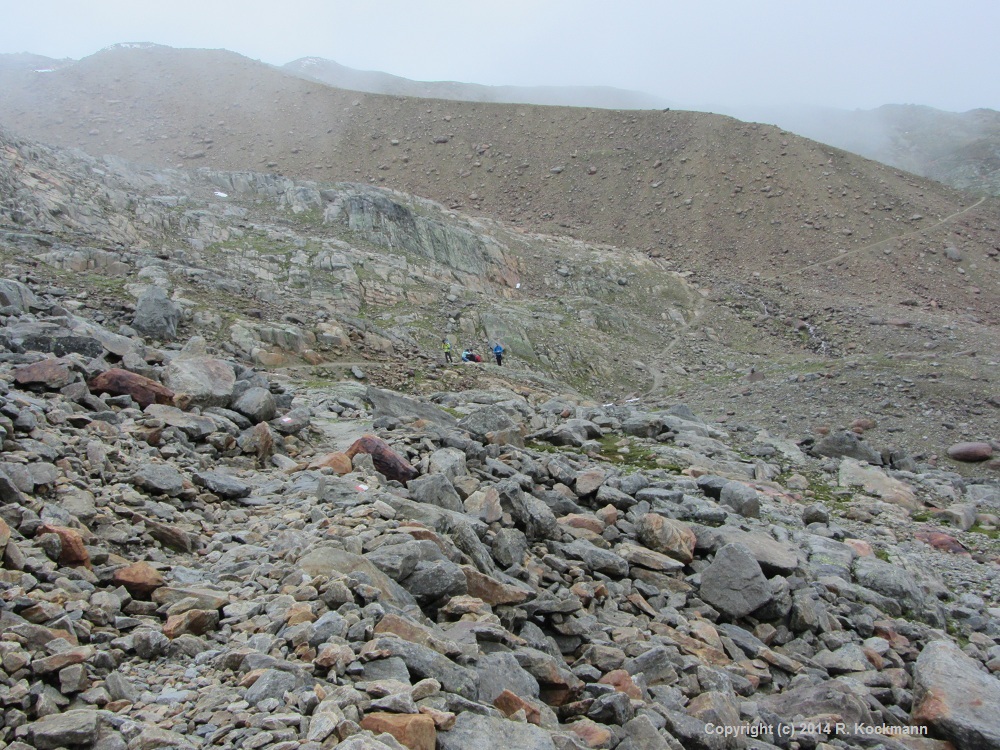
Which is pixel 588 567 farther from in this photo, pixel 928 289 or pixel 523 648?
pixel 928 289

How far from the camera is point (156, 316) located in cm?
1709

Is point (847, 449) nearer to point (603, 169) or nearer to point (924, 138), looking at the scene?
point (603, 169)

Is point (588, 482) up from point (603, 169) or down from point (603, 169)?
down

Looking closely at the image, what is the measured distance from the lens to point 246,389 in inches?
468

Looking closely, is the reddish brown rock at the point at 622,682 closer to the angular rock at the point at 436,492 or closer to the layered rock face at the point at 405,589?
the layered rock face at the point at 405,589

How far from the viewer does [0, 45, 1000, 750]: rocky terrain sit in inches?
180

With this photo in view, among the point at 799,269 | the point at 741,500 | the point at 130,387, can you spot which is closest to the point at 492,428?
the point at 741,500

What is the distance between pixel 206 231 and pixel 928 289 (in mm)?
46741

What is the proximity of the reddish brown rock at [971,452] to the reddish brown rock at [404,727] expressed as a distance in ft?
67.8

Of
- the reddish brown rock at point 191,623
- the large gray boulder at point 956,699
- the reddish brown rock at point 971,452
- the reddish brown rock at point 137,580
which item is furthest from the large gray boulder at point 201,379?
the reddish brown rock at point 971,452

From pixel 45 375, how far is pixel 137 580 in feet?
17.5

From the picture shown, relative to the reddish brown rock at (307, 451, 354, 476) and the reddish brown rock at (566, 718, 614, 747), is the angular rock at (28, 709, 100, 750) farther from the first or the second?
the reddish brown rock at (307, 451, 354, 476)

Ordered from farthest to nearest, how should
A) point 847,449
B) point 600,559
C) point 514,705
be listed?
point 847,449 < point 600,559 < point 514,705

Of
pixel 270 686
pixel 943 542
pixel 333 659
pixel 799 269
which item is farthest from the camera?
pixel 799 269
